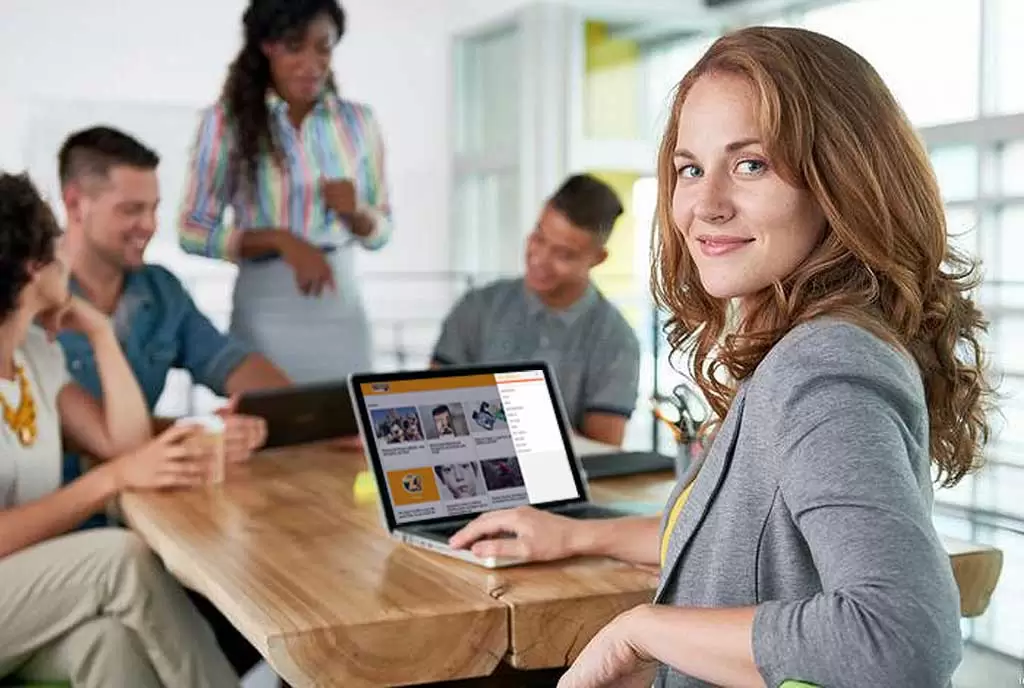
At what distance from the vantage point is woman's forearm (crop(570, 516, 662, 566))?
1.83m

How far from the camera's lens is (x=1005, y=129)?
4066 mm

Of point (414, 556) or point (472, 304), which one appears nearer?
point (414, 556)

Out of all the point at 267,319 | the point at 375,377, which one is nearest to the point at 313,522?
the point at 375,377

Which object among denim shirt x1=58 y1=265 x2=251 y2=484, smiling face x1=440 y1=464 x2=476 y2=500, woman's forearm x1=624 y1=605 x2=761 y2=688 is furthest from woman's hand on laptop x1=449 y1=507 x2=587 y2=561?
denim shirt x1=58 y1=265 x2=251 y2=484

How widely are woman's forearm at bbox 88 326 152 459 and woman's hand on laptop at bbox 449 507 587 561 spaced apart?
143 cm

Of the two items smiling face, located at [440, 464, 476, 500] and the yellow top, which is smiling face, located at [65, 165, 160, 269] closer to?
smiling face, located at [440, 464, 476, 500]

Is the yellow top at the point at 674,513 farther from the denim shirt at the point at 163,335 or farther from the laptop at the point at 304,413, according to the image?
the denim shirt at the point at 163,335

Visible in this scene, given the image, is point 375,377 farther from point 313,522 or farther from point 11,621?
point 11,621

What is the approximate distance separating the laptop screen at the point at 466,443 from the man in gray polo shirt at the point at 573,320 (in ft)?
4.79

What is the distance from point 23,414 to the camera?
2.57 m

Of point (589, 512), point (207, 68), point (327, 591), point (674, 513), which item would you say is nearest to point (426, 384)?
point (589, 512)

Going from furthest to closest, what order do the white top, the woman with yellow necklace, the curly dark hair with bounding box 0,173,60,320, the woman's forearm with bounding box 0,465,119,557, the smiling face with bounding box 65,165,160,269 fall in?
the smiling face with bounding box 65,165,160,269, the curly dark hair with bounding box 0,173,60,320, the white top, the woman's forearm with bounding box 0,465,119,557, the woman with yellow necklace

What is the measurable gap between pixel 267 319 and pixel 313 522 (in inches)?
70.3

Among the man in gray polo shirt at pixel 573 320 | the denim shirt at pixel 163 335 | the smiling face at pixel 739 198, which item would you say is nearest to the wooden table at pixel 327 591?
the smiling face at pixel 739 198
